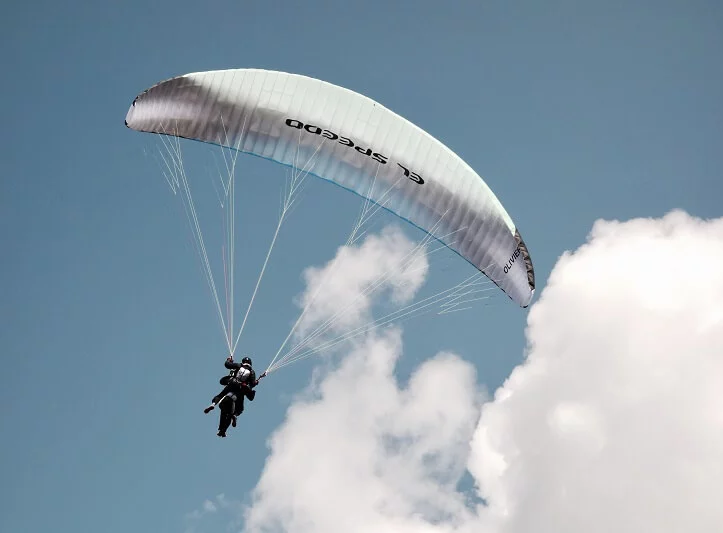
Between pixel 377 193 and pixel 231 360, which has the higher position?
pixel 377 193

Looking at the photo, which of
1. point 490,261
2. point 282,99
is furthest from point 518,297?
point 282,99

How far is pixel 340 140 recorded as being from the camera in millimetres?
22875

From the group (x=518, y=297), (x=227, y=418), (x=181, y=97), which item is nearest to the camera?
(x=227, y=418)

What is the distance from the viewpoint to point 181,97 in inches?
885

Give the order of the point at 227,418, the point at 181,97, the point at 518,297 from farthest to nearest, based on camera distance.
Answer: the point at 518,297 < the point at 181,97 < the point at 227,418

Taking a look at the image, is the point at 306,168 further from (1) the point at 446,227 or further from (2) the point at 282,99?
(1) the point at 446,227

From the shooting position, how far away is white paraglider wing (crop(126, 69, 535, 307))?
2241cm

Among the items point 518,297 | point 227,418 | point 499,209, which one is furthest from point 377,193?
point 227,418

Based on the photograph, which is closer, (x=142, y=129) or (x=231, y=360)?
(x=231, y=360)

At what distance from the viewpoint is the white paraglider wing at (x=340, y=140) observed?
22406mm

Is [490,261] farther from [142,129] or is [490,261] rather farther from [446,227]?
[142,129]

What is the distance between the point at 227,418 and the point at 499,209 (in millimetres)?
8508

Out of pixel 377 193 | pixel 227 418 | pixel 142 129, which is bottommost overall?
pixel 227 418

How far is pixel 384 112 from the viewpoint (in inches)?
888
